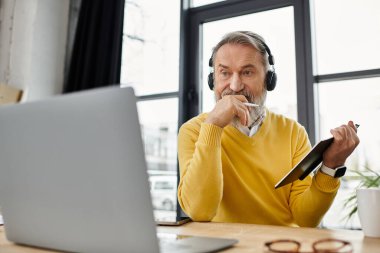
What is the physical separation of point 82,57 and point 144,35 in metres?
0.59

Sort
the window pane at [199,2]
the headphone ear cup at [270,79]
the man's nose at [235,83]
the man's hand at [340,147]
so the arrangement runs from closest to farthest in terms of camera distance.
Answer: the man's hand at [340,147], the man's nose at [235,83], the headphone ear cup at [270,79], the window pane at [199,2]

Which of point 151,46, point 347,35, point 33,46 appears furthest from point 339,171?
point 33,46

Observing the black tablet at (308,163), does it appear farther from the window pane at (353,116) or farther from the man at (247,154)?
the window pane at (353,116)

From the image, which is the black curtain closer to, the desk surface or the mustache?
the mustache

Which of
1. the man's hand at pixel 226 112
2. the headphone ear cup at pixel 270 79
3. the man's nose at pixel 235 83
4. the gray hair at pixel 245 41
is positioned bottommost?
the man's hand at pixel 226 112

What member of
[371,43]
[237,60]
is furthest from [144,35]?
[237,60]

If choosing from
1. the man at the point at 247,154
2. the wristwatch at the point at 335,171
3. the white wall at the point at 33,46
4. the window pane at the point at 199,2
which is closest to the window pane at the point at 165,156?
the window pane at the point at 199,2

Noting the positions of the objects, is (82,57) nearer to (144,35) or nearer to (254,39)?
(144,35)

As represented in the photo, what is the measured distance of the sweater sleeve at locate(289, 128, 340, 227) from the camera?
1.15 metres

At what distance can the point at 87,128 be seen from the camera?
0.57 meters

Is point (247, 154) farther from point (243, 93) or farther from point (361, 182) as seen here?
point (361, 182)

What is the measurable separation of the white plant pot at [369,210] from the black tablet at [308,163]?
0.54 feet

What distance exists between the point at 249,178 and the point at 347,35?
1660 mm

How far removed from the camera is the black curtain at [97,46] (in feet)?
10.2
